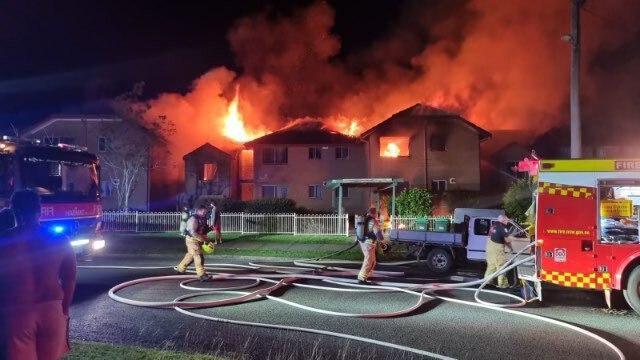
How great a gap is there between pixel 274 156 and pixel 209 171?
5.12m

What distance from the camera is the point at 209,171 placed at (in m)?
36.9

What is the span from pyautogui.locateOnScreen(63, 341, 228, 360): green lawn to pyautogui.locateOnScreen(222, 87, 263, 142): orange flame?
38.3 meters

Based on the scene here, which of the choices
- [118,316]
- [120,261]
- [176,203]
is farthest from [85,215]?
[176,203]

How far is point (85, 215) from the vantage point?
12805 mm

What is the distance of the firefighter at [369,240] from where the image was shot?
11.2 metres

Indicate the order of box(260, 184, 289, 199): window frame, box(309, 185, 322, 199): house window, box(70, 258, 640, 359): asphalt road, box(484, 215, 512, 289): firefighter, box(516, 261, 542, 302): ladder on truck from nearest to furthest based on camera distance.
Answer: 1. box(70, 258, 640, 359): asphalt road
2. box(516, 261, 542, 302): ladder on truck
3. box(484, 215, 512, 289): firefighter
4. box(309, 185, 322, 199): house window
5. box(260, 184, 289, 199): window frame

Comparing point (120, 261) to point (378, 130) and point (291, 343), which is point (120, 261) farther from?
point (378, 130)

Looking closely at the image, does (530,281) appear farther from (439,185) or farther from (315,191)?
(315,191)

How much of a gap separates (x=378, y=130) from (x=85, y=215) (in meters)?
22.2

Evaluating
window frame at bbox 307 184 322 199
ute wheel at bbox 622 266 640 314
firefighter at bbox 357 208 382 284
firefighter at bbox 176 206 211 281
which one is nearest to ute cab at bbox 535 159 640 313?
ute wheel at bbox 622 266 640 314

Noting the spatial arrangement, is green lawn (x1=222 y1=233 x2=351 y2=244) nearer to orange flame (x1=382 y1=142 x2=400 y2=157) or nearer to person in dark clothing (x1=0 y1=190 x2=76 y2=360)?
orange flame (x1=382 y1=142 x2=400 y2=157)

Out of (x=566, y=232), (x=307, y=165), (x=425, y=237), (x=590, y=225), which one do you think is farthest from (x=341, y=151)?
(x=590, y=225)

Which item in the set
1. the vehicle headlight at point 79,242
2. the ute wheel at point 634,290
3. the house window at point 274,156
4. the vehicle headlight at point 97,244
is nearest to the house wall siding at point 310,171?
the house window at point 274,156

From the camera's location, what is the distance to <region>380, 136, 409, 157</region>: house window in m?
32.7
